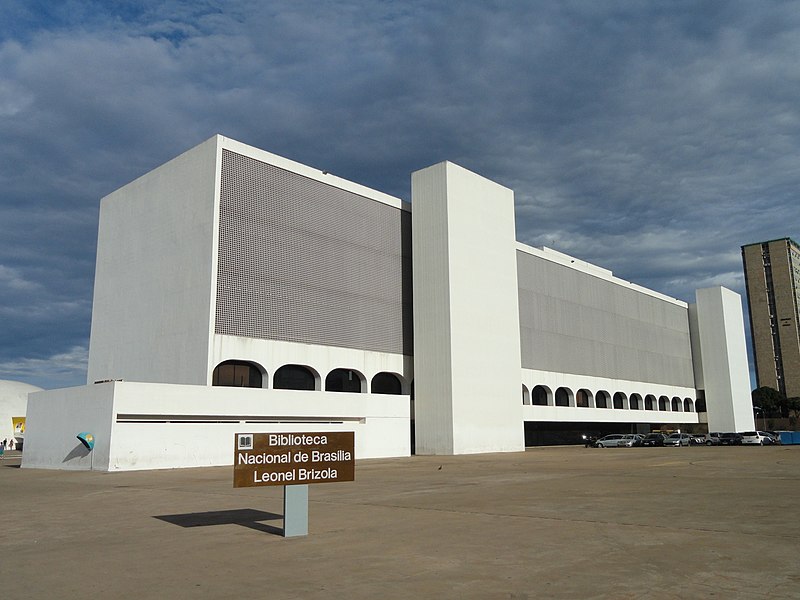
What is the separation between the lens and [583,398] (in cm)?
7169

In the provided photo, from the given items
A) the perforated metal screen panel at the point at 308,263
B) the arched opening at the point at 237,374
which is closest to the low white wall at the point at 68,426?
the arched opening at the point at 237,374

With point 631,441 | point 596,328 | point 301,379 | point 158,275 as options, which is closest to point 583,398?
point 596,328

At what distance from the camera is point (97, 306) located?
167 ft

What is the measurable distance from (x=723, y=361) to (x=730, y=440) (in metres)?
30.9

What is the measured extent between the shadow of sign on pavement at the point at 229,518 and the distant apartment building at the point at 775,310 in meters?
149

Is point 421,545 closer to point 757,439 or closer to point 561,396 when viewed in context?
point 757,439

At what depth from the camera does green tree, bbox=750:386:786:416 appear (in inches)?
5374

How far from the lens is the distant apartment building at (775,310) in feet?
459

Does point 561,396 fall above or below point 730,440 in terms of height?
above

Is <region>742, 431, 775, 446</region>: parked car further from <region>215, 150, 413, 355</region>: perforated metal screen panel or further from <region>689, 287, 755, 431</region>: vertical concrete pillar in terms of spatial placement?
<region>215, 150, 413, 355</region>: perforated metal screen panel

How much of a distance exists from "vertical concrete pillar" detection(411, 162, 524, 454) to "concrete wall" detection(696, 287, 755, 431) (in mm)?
46478

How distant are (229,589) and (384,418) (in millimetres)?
37624

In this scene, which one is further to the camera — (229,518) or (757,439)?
(757,439)

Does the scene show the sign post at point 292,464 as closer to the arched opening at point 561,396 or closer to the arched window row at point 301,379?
the arched window row at point 301,379
